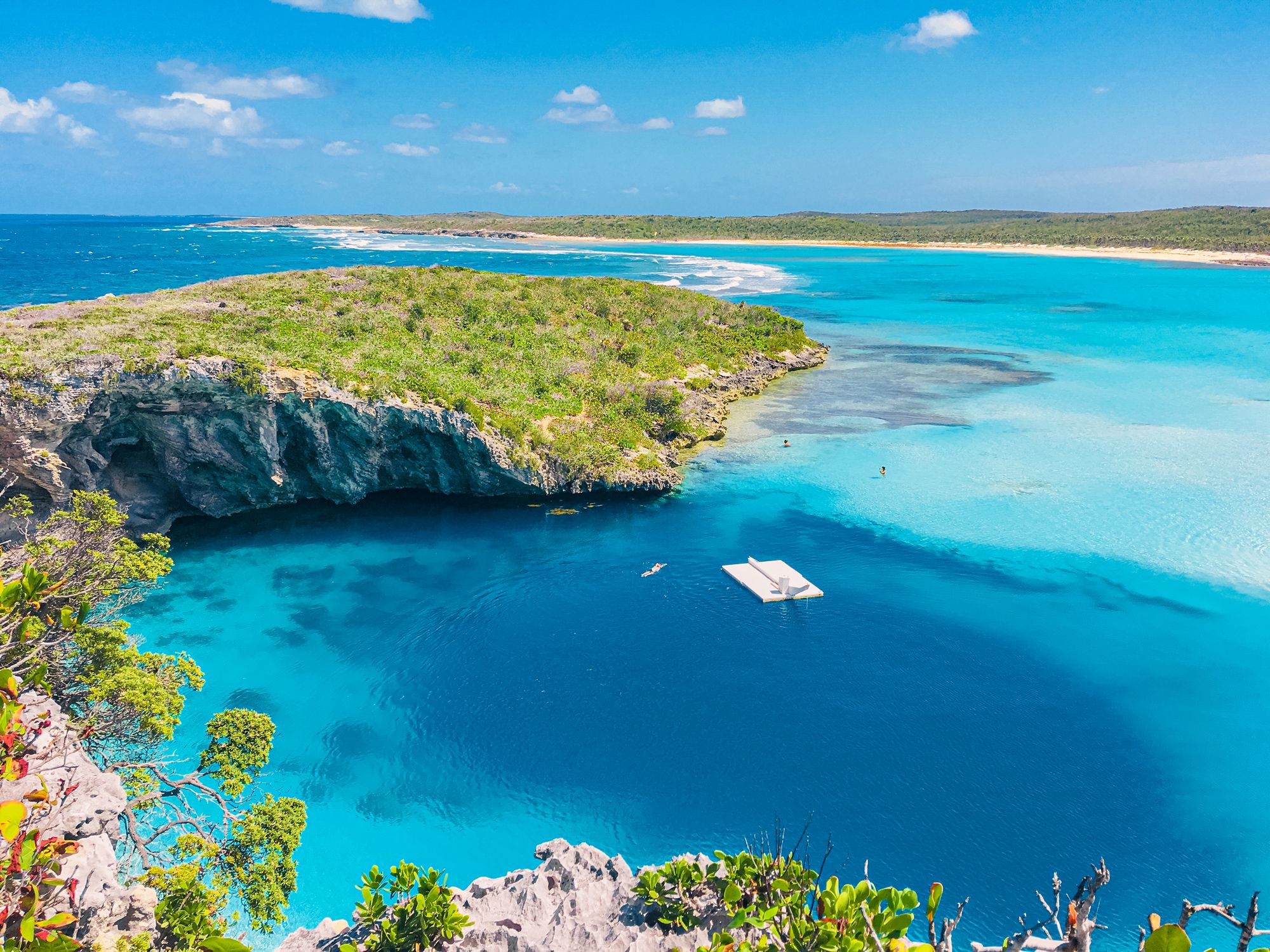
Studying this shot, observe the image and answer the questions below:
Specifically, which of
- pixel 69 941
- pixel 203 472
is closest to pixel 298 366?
pixel 203 472

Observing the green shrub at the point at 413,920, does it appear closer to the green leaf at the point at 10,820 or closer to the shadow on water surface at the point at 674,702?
the green leaf at the point at 10,820

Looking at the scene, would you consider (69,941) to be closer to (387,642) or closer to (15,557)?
(15,557)

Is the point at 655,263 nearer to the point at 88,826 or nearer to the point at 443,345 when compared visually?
the point at 443,345

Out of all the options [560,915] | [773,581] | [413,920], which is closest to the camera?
[413,920]

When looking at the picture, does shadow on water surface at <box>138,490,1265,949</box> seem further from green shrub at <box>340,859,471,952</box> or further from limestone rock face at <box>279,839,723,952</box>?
green shrub at <box>340,859,471,952</box>

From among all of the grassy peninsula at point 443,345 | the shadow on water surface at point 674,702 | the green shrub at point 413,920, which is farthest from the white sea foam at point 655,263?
the green shrub at point 413,920

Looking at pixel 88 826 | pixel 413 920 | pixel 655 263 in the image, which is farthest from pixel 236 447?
pixel 655 263
